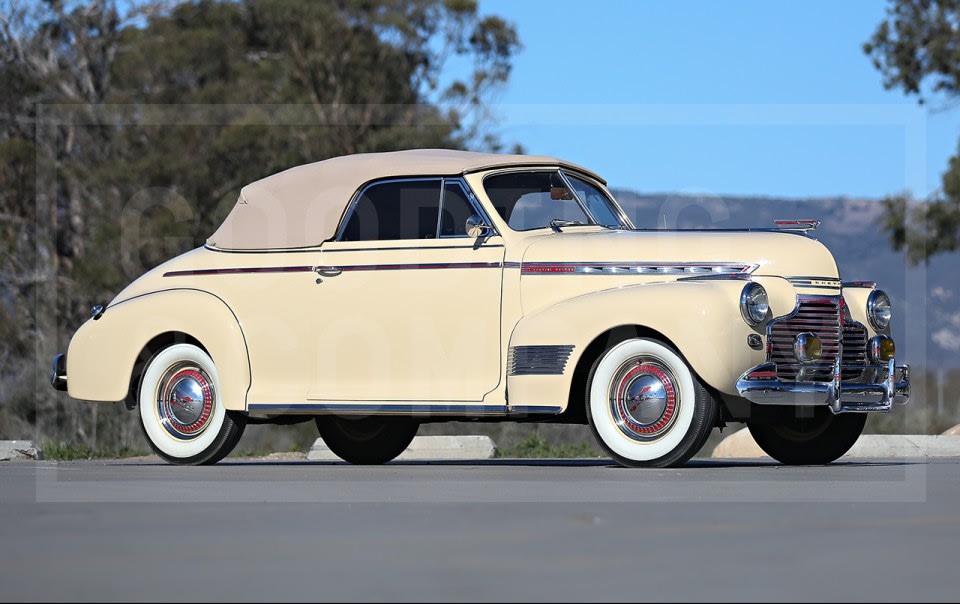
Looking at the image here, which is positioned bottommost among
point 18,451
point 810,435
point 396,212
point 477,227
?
point 18,451

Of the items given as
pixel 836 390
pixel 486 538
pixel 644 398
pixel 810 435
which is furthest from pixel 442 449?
pixel 486 538

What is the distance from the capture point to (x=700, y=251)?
10.7 meters

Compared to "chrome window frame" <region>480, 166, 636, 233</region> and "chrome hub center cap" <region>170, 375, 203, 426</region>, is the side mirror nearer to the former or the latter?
"chrome window frame" <region>480, 166, 636, 233</region>

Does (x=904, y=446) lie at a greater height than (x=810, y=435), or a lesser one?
lesser

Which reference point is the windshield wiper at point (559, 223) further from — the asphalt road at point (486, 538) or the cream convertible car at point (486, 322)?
the asphalt road at point (486, 538)

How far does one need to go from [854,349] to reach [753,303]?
3.84 ft

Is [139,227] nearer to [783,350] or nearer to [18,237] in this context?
[18,237]

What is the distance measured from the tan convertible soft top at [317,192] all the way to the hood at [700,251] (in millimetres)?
1022

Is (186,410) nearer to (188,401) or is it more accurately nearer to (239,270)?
(188,401)

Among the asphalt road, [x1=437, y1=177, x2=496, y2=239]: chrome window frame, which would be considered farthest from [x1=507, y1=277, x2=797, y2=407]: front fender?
[x1=437, y1=177, x2=496, y2=239]: chrome window frame

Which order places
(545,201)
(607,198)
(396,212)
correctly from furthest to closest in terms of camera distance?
1. (607,198)
2. (545,201)
3. (396,212)

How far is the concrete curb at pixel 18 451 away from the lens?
14109mm

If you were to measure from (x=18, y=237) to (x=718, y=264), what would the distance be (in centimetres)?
3572

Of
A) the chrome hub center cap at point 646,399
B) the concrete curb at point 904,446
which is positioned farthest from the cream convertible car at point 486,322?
the concrete curb at point 904,446
